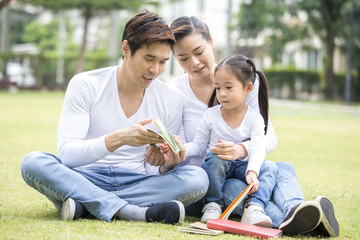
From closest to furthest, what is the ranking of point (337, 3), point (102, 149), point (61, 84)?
point (102, 149) → point (337, 3) → point (61, 84)

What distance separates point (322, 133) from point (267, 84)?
715cm

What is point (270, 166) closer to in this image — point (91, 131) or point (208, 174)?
point (208, 174)

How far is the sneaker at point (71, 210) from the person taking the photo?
3082 millimetres

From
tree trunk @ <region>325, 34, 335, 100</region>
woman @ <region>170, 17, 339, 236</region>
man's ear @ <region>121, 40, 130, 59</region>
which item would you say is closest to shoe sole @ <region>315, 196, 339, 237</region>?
woman @ <region>170, 17, 339, 236</region>

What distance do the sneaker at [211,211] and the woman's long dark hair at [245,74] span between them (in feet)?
2.24

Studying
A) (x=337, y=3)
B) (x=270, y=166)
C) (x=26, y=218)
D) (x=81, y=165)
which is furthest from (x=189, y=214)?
(x=337, y=3)

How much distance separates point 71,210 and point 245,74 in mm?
1460

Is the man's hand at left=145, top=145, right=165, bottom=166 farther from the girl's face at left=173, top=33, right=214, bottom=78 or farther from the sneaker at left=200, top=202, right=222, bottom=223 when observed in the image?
the girl's face at left=173, top=33, right=214, bottom=78

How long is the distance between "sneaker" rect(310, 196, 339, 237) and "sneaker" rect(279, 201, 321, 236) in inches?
1.9

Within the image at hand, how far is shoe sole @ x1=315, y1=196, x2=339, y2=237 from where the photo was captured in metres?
2.89

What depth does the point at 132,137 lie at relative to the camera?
2977 mm

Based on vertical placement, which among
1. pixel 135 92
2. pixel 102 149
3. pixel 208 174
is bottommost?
pixel 208 174

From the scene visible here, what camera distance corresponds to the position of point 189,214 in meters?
3.64

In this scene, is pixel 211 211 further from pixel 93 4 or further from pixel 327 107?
pixel 93 4
